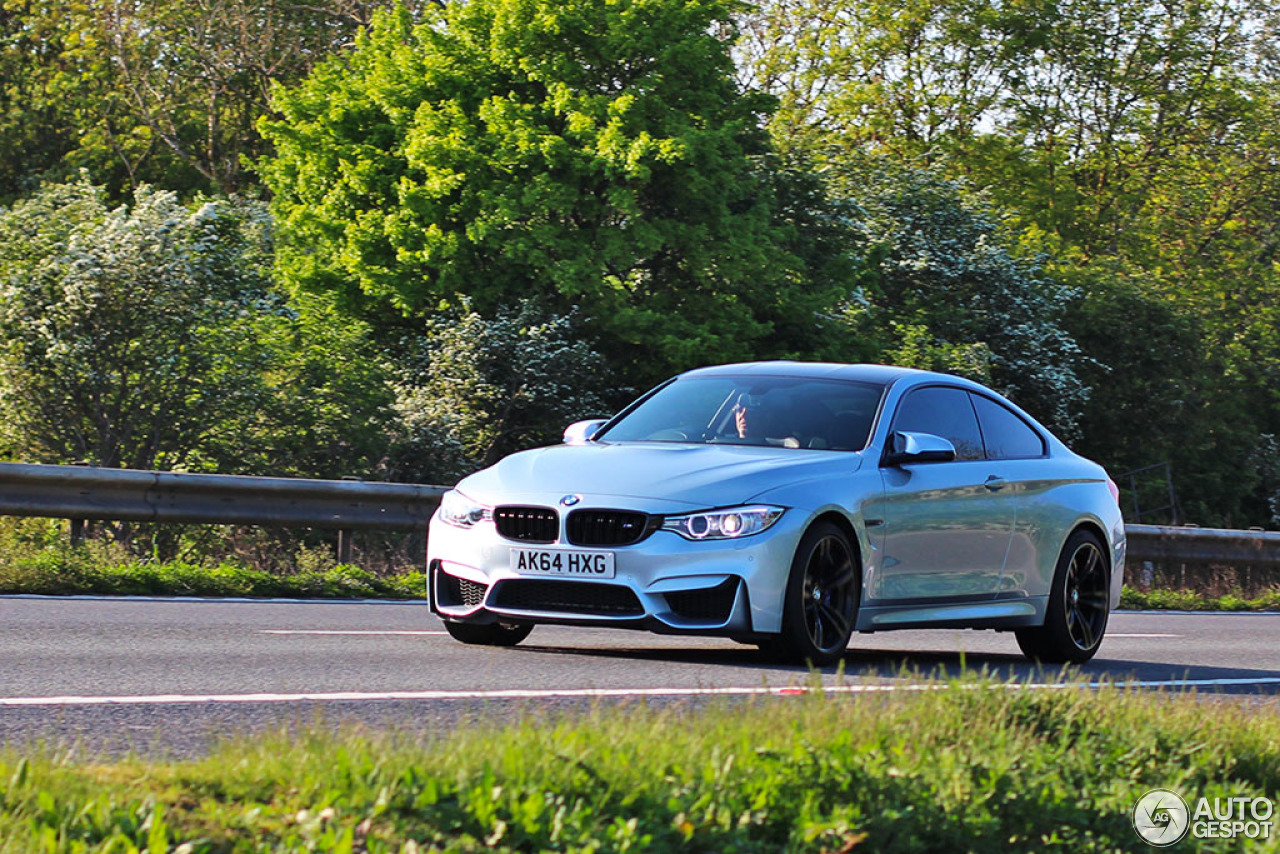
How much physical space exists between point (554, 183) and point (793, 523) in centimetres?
1892

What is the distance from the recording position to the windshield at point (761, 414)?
9812 mm

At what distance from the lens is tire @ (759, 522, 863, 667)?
873 centimetres

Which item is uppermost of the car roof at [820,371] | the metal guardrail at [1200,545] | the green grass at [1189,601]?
the car roof at [820,371]

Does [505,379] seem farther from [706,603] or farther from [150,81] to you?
[150,81]

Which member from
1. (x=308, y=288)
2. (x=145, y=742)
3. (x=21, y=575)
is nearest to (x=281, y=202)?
(x=308, y=288)

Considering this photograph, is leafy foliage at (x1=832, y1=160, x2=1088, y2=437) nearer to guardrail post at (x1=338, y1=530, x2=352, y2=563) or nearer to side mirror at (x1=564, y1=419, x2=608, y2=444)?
guardrail post at (x1=338, y1=530, x2=352, y2=563)

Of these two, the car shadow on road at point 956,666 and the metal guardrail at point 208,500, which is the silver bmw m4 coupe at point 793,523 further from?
the metal guardrail at point 208,500

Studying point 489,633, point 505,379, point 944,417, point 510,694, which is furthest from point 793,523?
point 505,379

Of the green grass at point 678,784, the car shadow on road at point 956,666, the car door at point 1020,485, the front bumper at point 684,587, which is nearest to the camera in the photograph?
the green grass at point 678,784

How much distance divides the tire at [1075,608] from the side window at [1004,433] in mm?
579

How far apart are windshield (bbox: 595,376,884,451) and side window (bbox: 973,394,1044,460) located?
0.97 m

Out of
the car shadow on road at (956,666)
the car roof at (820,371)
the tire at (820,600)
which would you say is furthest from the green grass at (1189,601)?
the tire at (820,600)

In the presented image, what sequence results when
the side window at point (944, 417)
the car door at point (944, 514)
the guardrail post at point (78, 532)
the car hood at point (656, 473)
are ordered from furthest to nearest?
the guardrail post at point (78, 532), the side window at point (944, 417), the car door at point (944, 514), the car hood at point (656, 473)

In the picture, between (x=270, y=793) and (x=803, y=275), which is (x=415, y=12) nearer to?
(x=803, y=275)
